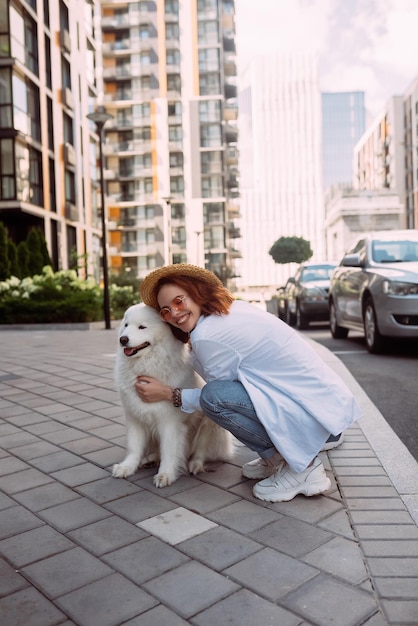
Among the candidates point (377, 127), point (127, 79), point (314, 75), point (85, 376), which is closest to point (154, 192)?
point (127, 79)

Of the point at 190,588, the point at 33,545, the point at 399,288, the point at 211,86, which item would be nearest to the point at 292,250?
the point at 211,86

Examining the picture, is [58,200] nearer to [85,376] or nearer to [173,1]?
[85,376]

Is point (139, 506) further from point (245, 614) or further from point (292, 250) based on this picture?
point (292, 250)

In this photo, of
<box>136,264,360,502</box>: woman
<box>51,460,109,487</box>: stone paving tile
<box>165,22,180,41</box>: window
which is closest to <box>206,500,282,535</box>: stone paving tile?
<box>136,264,360,502</box>: woman

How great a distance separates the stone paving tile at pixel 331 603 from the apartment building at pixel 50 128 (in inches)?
842

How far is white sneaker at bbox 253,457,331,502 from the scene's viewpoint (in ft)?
10.1

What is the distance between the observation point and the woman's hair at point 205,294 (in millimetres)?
3186

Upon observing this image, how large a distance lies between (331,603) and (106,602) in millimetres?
810

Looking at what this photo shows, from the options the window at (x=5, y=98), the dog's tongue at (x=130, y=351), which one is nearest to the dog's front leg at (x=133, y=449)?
the dog's tongue at (x=130, y=351)

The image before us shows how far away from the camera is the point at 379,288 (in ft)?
27.5

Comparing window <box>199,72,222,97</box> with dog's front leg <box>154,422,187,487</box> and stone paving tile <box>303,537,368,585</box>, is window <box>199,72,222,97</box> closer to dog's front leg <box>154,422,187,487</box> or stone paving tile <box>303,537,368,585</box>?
dog's front leg <box>154,422,187,487</box>

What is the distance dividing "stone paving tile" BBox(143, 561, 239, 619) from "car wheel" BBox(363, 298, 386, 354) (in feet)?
22.2

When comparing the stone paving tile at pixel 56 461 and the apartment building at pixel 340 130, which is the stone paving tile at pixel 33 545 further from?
the apartment building at pixel 340 130

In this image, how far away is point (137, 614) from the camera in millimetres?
2037
